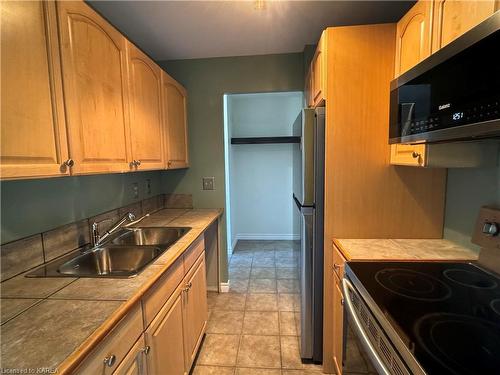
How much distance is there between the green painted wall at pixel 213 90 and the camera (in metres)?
2.41

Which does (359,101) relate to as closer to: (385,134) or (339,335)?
(385,134)

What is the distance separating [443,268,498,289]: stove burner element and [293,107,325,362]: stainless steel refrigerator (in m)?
0.67

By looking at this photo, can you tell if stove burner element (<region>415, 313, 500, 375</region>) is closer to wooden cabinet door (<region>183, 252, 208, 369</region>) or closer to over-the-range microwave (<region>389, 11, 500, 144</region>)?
over-the-range microwave (<region>389, 11, 500, 144</region>)

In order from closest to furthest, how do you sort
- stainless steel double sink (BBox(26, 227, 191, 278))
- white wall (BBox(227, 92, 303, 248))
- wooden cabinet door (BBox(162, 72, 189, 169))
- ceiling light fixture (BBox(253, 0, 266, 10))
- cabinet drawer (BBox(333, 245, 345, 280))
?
stainless steel double sink (BBox(26, 227, 191, 278)), cabinet drawer (BBox(333, 245, 345, 280)), ceiling light fixture (BBox(253, 0, 266, 10)), wooden cabinet door (BBox(162, 72, 189, 169)), white wall (BBox(227, 92, 303, 248))

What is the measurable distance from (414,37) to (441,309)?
4.03ft

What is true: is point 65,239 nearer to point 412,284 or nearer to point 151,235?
point 151,235

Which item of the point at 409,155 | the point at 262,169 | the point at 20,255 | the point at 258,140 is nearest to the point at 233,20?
the point at 409,155

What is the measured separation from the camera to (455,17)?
0.96 metres

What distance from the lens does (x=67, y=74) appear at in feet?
3.34

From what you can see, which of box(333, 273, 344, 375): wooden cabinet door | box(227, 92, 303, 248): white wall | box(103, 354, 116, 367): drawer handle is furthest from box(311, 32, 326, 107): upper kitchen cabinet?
box(227, 92, 303, 248): white wall

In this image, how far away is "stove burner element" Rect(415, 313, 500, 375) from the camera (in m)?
0.62

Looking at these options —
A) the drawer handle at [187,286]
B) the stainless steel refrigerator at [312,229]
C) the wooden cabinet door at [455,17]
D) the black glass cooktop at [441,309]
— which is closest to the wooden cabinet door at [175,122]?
the drawer handle at [187,286]

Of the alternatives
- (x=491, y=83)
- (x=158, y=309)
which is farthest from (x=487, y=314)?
(x=158, y=309)

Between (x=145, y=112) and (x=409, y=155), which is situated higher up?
(x=145, y=112)
